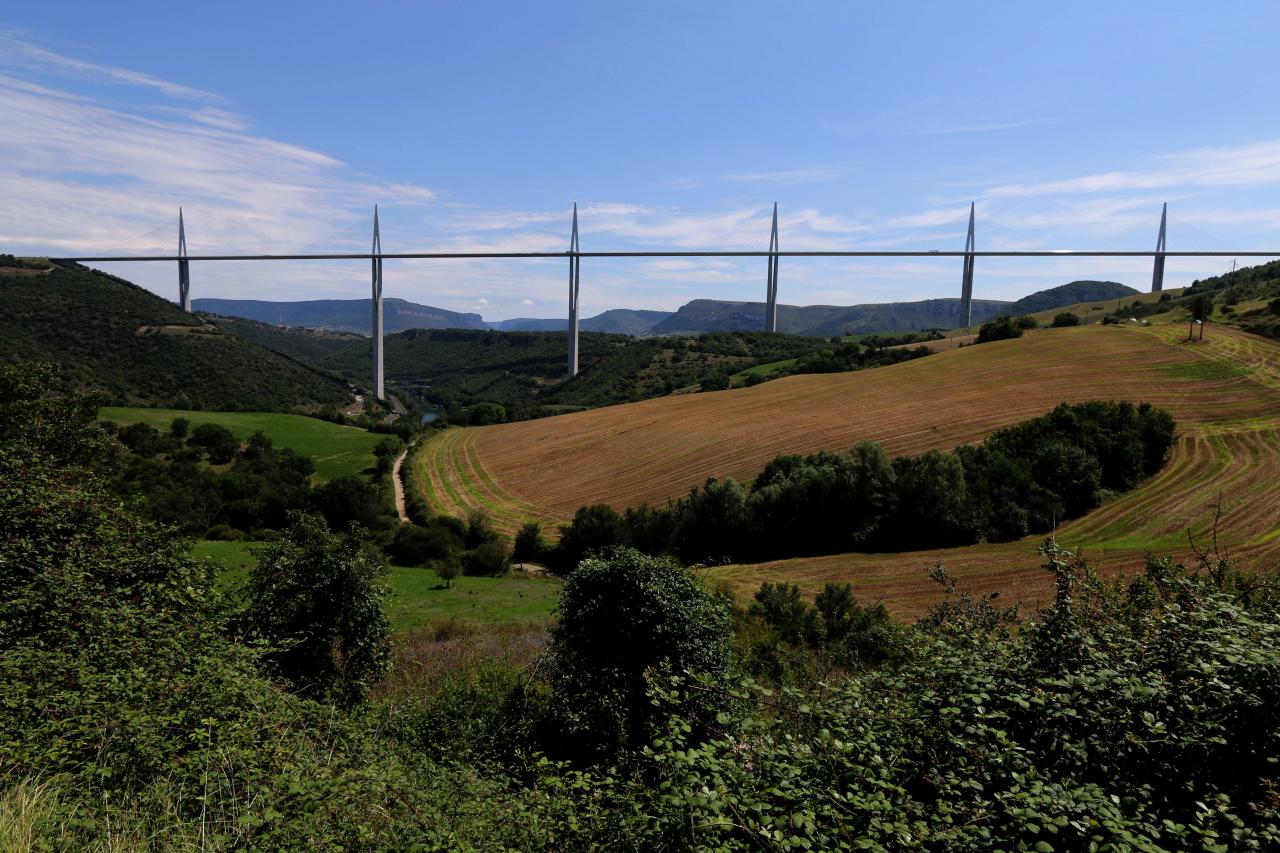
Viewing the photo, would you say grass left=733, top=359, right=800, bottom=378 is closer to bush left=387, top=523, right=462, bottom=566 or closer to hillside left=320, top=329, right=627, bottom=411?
hillside left=320, top=329, right=627, bottom=411

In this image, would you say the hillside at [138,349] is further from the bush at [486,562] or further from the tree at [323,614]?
the tree at [323,614]

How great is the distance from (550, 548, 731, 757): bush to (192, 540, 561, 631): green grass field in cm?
853

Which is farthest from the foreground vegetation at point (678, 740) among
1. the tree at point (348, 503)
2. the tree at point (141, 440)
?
the tree at point (141, 440)

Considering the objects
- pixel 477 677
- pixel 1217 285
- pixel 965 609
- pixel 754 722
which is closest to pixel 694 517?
pixel 477 677

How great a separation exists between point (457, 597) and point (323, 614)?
49.8 feet

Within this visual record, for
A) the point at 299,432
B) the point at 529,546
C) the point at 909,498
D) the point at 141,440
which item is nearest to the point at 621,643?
the point at 909,498

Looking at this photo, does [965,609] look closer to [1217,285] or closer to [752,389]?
[752,389]

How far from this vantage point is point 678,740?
5.60 m

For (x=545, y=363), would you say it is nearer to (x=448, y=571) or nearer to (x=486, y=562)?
(x=486, y=562)

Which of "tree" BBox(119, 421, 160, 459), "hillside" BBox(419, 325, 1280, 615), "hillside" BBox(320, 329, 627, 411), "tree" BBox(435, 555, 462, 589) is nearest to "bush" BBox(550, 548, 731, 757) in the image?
"hillside" BBox(419, 325, 1280, 615)

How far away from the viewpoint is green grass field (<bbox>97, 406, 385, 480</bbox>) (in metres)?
55.1

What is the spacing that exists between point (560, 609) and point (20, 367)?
22.2 metres

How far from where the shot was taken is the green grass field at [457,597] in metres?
23.4

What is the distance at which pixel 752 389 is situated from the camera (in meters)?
62.3
